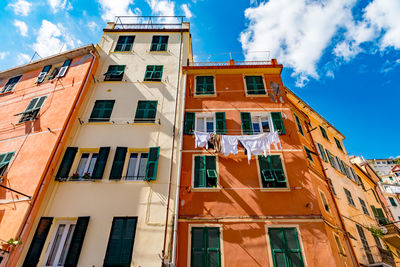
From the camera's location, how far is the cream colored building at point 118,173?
8.85m

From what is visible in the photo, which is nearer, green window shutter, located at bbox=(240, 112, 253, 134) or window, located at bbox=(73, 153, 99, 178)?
window, located at bbox=(73, 153, 99, 178)

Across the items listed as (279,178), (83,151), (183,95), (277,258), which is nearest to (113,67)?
(183,95)

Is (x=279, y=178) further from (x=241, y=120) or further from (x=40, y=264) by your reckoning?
(x=40, y=264)

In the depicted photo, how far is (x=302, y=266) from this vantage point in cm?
846

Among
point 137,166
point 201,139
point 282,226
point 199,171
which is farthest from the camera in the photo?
point 201,139

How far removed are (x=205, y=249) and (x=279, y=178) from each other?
14.9ft

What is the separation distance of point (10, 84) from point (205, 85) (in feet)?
45.1

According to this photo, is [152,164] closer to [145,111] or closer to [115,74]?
[145,111]

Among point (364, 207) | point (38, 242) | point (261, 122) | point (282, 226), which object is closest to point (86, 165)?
point (38, 242)

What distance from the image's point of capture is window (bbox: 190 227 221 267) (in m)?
Answer: 8.69

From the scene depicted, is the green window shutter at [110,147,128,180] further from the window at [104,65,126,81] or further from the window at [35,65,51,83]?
the window at [35,65,51,83]

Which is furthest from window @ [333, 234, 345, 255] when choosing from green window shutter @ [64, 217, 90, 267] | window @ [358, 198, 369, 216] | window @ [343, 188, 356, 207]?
green window shutter @ [64, 217, 90, 267]

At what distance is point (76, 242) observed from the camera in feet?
28.8

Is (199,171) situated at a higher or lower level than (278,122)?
lower
